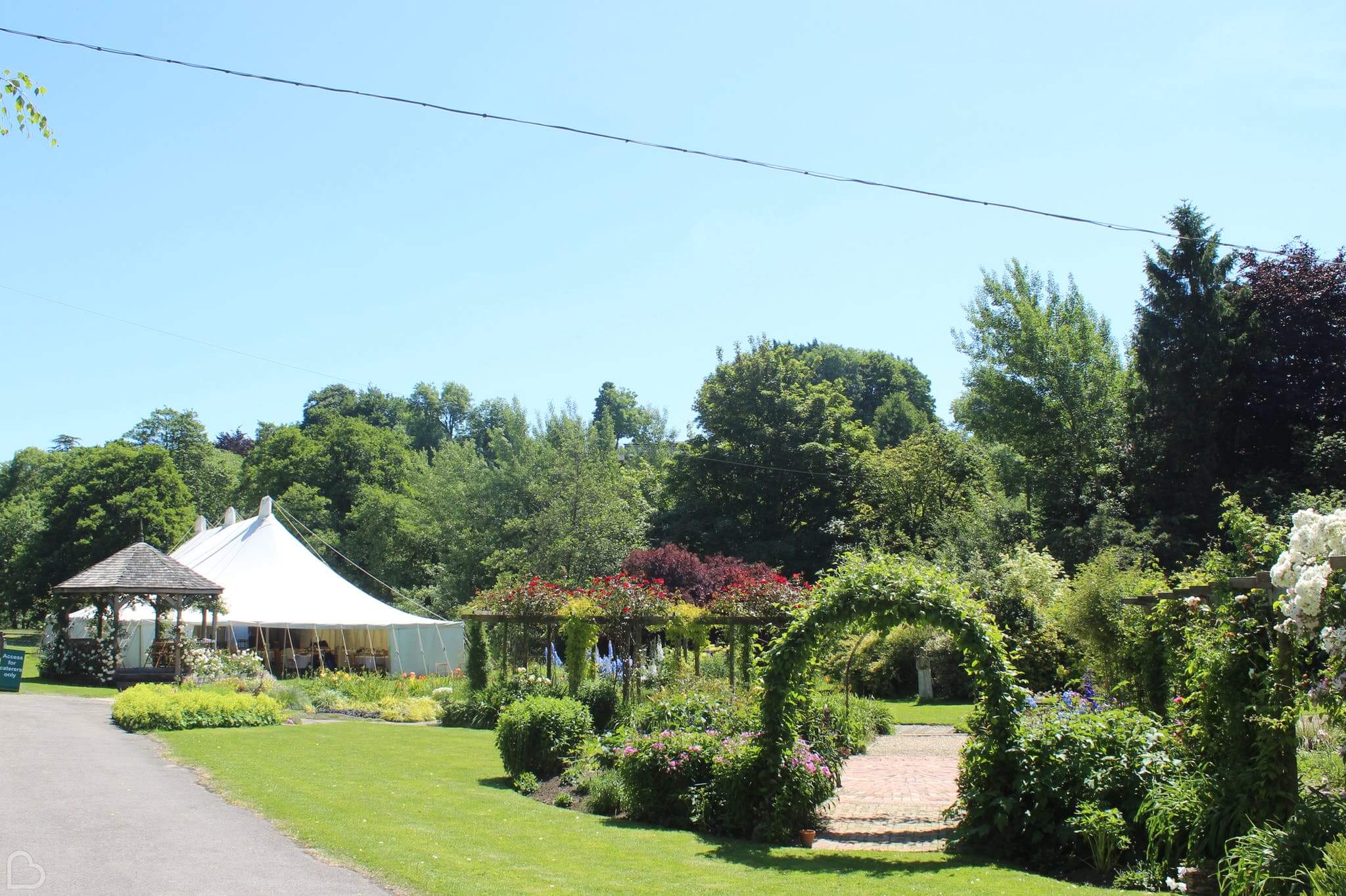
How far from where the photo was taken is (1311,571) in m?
5.56

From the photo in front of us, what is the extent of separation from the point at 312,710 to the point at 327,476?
31.5 m

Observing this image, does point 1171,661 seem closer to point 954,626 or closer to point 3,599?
point 954,626

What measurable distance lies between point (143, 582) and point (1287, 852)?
21370mm

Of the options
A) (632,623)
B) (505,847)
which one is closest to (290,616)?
(632,623)

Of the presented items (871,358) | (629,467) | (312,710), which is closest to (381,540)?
(629,467)

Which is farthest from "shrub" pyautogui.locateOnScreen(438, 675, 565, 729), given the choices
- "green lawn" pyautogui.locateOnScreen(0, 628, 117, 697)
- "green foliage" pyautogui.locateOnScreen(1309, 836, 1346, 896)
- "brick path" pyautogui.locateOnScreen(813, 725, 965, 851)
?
"green foliage" pyautogui.locateOnScreen(1309, 836, 1346, 896)

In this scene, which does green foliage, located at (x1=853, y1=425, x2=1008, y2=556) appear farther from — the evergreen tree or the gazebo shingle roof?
the gazebo shingle roof

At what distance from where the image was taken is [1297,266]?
2305 cm

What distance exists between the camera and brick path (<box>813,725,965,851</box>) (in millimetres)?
8969

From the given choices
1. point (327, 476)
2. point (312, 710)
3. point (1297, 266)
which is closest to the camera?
point (312, 710)

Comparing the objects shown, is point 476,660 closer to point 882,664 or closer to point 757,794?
point 882,664

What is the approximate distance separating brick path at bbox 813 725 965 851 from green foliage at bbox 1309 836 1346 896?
353 centimetres

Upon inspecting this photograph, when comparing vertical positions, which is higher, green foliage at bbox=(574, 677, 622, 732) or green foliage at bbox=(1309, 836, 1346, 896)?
green foliage at bbox=(1309, 836, 1346, 896)

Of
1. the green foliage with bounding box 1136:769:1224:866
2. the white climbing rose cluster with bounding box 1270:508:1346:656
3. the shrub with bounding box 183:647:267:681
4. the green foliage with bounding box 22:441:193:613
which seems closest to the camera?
the white climbing rose cluster with bounding box 1270:508:1346:656
